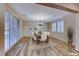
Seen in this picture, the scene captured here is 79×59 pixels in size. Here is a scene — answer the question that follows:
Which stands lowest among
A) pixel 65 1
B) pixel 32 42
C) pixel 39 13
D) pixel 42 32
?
pixel 32 42

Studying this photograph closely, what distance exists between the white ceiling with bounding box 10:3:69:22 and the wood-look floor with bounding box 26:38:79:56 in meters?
0.52

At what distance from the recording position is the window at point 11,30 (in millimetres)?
2129

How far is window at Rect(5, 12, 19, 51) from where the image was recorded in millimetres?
2129

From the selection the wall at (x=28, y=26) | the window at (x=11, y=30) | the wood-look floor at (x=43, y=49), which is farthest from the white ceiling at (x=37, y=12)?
the wood-look floor at (x=43, y=49)

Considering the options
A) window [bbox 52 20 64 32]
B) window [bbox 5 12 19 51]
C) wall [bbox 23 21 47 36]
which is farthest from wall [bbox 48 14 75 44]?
window [bbox 5 12 19 51]

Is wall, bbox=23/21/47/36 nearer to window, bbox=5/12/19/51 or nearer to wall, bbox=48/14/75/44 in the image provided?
window, bbox=5/12/19/51

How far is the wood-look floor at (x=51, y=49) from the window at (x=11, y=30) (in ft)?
1.19

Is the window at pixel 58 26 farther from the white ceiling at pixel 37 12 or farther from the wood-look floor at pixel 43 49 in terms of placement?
the wood-look floor at pixel 43 49

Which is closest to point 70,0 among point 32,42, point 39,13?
point 39,13

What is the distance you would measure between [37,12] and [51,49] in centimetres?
84

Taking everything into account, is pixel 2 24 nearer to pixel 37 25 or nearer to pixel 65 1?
pixel 37 25

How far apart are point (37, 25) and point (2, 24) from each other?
0.72 m

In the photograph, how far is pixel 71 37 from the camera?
7.51 feet

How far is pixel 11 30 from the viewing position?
2219 mm
